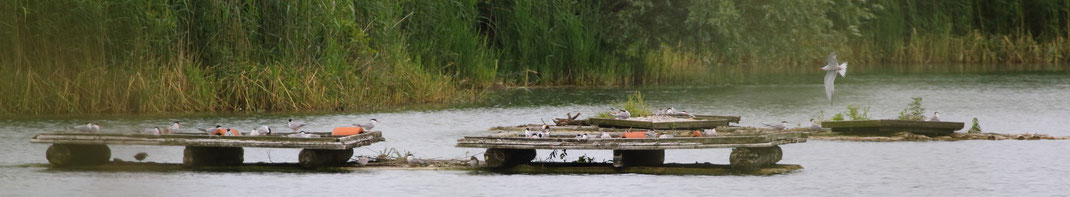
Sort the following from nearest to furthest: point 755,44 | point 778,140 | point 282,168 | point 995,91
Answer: point 778,140
point 282,168
point 995,91
point 755,44

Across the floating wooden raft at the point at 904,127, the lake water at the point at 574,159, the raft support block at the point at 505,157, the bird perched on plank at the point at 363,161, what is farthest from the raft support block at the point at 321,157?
the floating wooden raft at the point at 904,127

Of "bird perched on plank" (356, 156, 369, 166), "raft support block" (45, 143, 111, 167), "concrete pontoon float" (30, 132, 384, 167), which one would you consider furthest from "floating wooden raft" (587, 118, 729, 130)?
"raft support block" (45, 143, 111, 167)

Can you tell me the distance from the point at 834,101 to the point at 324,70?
32.5ft

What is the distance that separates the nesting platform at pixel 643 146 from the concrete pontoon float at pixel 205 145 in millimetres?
1321

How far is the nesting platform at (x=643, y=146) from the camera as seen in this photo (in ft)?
47.3

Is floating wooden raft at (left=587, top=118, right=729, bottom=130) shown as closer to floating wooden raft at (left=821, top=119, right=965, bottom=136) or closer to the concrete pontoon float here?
floating wooden raft at (left=821, top=119, right=965, bottom=136)

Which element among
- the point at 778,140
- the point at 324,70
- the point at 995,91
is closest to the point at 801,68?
the point at 995,91

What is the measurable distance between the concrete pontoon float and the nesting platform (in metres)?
Result: 1.32

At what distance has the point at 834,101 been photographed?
93.6 feet

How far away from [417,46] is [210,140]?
41.4ft

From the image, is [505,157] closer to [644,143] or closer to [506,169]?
[506,169]

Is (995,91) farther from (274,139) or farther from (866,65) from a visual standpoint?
(274,139)

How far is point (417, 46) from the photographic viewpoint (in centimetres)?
2764

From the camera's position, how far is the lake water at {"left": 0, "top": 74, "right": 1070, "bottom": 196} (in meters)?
13.9
